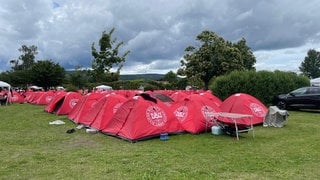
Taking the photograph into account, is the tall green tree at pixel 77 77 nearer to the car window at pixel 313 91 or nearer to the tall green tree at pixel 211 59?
the tall green tree at pixel 211 59

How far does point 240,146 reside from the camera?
352 inches

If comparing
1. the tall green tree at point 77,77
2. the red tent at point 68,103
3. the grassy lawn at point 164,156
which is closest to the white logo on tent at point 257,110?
the grassy lawn at point 164,156

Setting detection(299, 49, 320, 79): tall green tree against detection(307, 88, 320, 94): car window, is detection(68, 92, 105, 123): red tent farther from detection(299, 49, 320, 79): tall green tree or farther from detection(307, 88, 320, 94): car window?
detection(299, 49, 320, 79): tall green tree

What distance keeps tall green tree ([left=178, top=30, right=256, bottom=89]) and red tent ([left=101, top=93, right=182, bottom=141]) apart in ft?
97.2

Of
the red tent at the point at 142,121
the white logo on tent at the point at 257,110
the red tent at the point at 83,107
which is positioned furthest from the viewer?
the red tent at the point at 83,107

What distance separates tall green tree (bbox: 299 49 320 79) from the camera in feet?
282

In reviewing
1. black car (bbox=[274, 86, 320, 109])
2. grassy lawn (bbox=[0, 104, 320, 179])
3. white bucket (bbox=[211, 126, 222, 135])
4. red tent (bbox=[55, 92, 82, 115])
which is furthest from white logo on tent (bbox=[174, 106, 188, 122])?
black car (bbox=[274, 86, 320, 109])

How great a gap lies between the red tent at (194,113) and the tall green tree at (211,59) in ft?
91.9

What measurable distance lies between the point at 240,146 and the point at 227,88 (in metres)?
13.0

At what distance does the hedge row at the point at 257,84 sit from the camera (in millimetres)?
21219

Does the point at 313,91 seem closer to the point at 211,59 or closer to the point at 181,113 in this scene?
the point at 181,113

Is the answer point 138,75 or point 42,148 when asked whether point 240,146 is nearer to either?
point 42,148

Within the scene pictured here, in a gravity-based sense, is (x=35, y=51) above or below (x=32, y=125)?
above

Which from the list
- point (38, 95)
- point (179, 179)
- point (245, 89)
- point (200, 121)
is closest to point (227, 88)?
point (245, 89)
